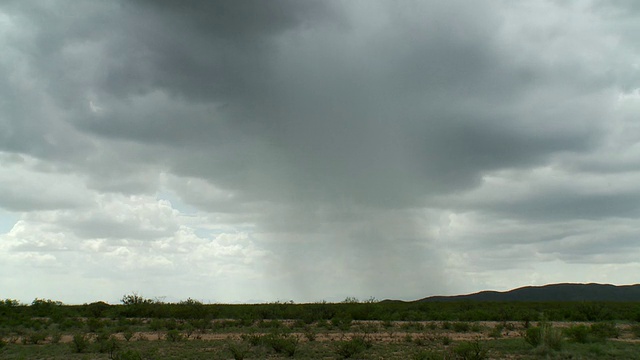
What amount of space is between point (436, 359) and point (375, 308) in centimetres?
4036

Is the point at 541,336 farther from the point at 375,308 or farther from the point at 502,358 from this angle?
the point at 375,308

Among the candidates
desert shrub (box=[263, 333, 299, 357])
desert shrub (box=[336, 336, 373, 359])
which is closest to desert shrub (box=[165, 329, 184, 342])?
desert shrub (box=[263, 333, 299, 357])

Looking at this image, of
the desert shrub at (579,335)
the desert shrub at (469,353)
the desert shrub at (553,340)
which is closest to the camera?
the desert shrub at (469,353)

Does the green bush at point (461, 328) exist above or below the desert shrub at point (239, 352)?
above

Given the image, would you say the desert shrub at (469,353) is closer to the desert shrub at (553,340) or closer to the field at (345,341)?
the field at (345,341)

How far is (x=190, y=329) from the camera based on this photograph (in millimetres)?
41219

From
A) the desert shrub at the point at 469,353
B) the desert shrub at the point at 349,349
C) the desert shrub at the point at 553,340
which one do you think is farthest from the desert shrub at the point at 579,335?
the desert shrub at the point at 349,349

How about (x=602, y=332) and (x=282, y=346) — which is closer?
(x=282, y=346)

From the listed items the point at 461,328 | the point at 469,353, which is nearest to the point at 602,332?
the point at 461,328

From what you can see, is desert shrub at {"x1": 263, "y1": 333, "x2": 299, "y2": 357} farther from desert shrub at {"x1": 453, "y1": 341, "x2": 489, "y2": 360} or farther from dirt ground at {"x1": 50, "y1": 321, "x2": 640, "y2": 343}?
desert shrub at {"x1": 453, "y1": 341, "x2": 489, "y2": 360}

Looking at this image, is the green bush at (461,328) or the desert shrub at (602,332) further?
the green bush at (461,328)

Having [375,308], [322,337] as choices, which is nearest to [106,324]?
[322,337]

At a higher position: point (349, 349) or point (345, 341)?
point (345, 341)

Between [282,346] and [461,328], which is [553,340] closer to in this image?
[282,346]
